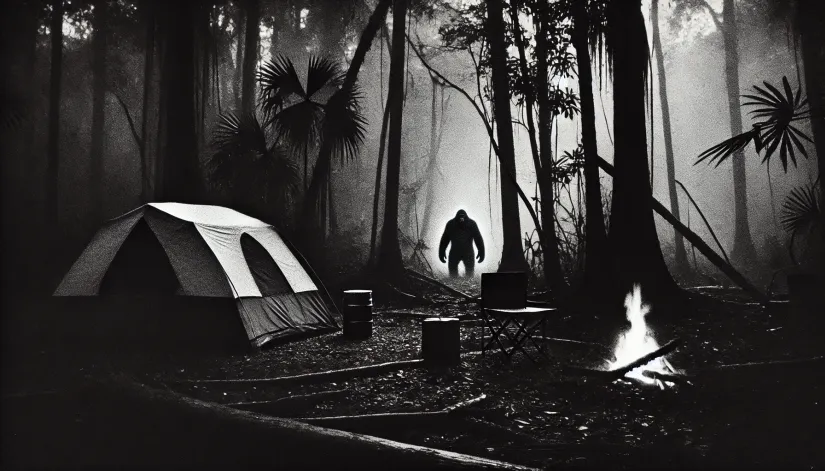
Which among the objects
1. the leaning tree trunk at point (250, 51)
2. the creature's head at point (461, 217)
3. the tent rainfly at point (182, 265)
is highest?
the leaning tree trunk at point (250, 51)

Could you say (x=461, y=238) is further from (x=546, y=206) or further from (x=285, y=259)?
(x=285, y=259)

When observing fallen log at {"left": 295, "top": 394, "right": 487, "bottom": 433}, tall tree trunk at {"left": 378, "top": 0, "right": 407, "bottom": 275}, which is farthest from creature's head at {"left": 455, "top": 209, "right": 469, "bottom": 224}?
fallen log at {"left": 295, "top": 394, "right": 487, "bottom": 433}

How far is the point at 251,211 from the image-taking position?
12602 millimetres

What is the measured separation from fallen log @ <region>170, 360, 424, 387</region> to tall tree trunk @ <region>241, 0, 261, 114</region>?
13.9 meters

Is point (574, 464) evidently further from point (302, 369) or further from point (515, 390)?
point (302, 369)

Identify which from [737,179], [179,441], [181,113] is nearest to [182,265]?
[179,441]

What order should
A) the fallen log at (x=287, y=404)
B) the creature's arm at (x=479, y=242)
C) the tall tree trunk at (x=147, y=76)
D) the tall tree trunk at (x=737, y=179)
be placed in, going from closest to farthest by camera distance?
the fallen log at (x=287, y=404) → the creature's arm at (x=479, y=242) → the tall tree trunk at (x=147, y=76) → the tall tree trunk at (x=737, y=179)

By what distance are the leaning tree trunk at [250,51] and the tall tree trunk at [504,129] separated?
27.5 ft

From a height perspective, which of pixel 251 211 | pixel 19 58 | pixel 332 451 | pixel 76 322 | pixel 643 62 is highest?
pixel 19 58

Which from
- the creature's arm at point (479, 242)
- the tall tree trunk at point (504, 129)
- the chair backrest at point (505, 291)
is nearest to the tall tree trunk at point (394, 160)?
the creature's arm at point (479, 242)

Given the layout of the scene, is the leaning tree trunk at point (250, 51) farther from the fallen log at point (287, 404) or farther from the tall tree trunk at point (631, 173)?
the fallen log at point (287, 404)

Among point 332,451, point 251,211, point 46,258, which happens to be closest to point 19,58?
point 46,258

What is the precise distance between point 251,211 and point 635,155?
7758mm

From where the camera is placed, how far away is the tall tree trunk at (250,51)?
18.4 meters
